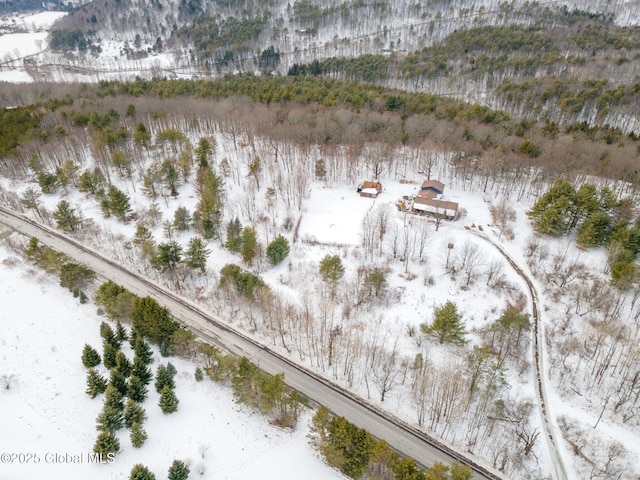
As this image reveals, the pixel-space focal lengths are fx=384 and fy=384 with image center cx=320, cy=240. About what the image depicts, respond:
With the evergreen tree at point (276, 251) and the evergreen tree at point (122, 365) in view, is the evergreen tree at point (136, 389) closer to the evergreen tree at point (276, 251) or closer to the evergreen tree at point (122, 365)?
the evergreen tree at point (122, 365)

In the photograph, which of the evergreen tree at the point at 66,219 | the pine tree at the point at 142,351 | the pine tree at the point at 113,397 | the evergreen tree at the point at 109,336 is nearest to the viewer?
the pine tree at the point at 113,397

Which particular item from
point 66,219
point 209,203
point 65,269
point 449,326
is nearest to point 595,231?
point 449,326

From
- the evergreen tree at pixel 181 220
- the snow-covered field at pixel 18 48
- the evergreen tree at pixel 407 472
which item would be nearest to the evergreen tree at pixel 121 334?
the evergreen tree at pixel 181 220

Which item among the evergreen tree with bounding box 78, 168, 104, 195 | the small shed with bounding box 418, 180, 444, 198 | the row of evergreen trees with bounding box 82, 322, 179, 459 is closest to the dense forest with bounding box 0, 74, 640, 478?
the evergreen tree with bounding box 78, 168, 104, 195

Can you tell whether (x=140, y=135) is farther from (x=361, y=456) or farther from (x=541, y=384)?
(x=541, y=384)

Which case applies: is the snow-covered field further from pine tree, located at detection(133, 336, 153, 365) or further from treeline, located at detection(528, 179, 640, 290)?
treeline, located at detection(528, 179, 640, 290)
